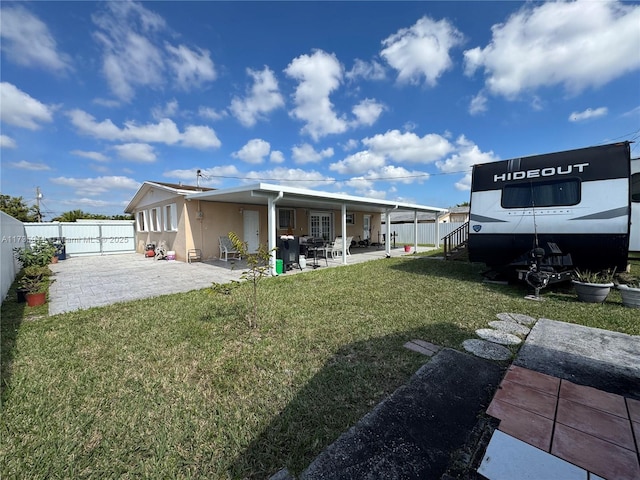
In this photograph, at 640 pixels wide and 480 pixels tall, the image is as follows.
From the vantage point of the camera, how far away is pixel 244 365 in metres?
2.82

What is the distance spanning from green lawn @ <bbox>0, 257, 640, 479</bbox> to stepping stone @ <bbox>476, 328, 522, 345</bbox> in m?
0.16

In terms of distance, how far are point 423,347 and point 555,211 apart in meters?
4.61

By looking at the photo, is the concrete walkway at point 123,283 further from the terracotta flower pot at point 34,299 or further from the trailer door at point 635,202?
the trailer door at point 635,202

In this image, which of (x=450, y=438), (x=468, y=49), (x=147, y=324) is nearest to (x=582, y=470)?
(x=450, y=438)

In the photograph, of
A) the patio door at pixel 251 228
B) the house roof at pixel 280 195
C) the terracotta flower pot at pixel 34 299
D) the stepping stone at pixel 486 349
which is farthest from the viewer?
the patio door at pixel 251 228

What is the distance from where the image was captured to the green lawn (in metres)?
1.72

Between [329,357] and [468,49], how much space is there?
10.3 meters

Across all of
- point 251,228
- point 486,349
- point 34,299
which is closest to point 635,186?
point 486,349

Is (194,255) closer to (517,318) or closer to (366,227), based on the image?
(517,318)

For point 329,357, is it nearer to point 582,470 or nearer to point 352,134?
point 582,470

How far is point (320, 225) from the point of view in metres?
15.3

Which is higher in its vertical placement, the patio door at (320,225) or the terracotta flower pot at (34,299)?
the patio door at (320,225)

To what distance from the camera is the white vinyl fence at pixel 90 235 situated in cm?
1355

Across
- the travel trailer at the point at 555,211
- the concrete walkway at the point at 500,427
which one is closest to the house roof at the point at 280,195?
the travel trailer at the point at 555,211
